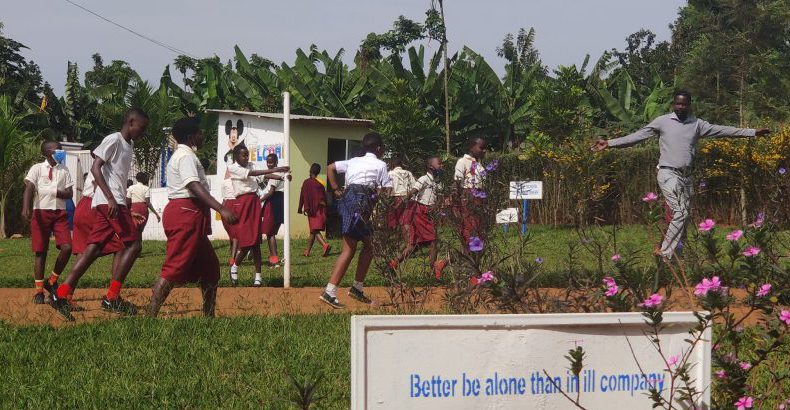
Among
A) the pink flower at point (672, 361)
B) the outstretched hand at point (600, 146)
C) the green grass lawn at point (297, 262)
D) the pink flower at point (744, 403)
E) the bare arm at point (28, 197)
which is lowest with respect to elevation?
the green grass lawn at point (297, 262)

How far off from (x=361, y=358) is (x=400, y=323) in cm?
13

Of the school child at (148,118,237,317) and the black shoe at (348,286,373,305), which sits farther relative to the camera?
the black shoe at (348,286,373,305)

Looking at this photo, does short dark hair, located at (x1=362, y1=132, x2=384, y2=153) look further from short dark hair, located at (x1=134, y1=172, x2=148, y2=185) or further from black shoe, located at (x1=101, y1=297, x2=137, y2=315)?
short dark hair, located at (x1=134, y1=172, x2=148, y2=185)

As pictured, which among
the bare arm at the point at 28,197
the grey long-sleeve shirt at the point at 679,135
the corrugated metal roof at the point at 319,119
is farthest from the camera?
the corrugated metal roof at the point at 319,119

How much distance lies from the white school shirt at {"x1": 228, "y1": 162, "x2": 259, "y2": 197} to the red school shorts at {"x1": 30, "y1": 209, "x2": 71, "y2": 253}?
233cm

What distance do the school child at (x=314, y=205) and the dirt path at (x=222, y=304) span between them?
607cm

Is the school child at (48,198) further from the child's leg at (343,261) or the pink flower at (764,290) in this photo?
the pink flower at (764,290)

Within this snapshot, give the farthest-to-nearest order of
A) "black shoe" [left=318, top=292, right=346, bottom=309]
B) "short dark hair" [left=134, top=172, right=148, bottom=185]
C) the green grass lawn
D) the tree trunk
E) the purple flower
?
the tree trunk, "short dark hair" [left=134, top=172, right=148, bottom=185], the green grass lawn, "black shoe" [left=318, top=292, right=346, bottom=309], the purple flower

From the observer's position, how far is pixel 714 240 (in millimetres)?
3629

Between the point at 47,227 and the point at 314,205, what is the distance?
7.09m

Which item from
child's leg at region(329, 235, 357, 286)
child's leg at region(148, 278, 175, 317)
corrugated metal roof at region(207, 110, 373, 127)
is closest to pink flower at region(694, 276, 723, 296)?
child's leg at region(148, 278, 175, 317)

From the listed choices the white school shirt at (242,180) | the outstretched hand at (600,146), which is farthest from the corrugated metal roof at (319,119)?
the outstretched hand at (600,146)

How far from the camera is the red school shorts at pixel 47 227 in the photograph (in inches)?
420

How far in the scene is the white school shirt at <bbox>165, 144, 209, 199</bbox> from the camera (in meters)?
7.69
